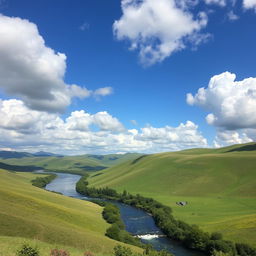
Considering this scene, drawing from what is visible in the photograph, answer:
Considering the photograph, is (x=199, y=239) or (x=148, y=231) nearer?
(x=199, y=239)

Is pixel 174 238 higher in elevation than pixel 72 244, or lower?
lower

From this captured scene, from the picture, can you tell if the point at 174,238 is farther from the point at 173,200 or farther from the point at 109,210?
the point at 173,200

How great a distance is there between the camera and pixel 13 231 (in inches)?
2293

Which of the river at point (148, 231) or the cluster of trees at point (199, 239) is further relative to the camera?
the river at point (148, 231)

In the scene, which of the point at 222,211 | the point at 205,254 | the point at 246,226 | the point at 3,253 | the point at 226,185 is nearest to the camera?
the point at 3,253

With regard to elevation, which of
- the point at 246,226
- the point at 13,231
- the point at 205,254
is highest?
the point at 13,231

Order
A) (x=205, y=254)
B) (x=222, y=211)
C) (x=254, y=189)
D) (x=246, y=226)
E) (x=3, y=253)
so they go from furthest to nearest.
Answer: (x=254, y=189) < (x=222, y=211) < (x=246, y=226) < (x=205, y=254) < (x=3, y=253)

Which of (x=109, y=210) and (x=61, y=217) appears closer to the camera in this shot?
(x=61, y=217)

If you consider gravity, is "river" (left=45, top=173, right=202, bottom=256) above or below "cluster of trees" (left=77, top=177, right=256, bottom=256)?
below

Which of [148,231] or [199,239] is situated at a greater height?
[199,239]

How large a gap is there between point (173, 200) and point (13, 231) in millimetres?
131523

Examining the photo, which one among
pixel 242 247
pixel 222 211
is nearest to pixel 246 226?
pixel 242 247

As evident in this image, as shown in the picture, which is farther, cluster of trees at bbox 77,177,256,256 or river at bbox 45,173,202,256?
river at bbox 45,173,202,256

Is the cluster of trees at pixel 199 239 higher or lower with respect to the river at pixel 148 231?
higher
